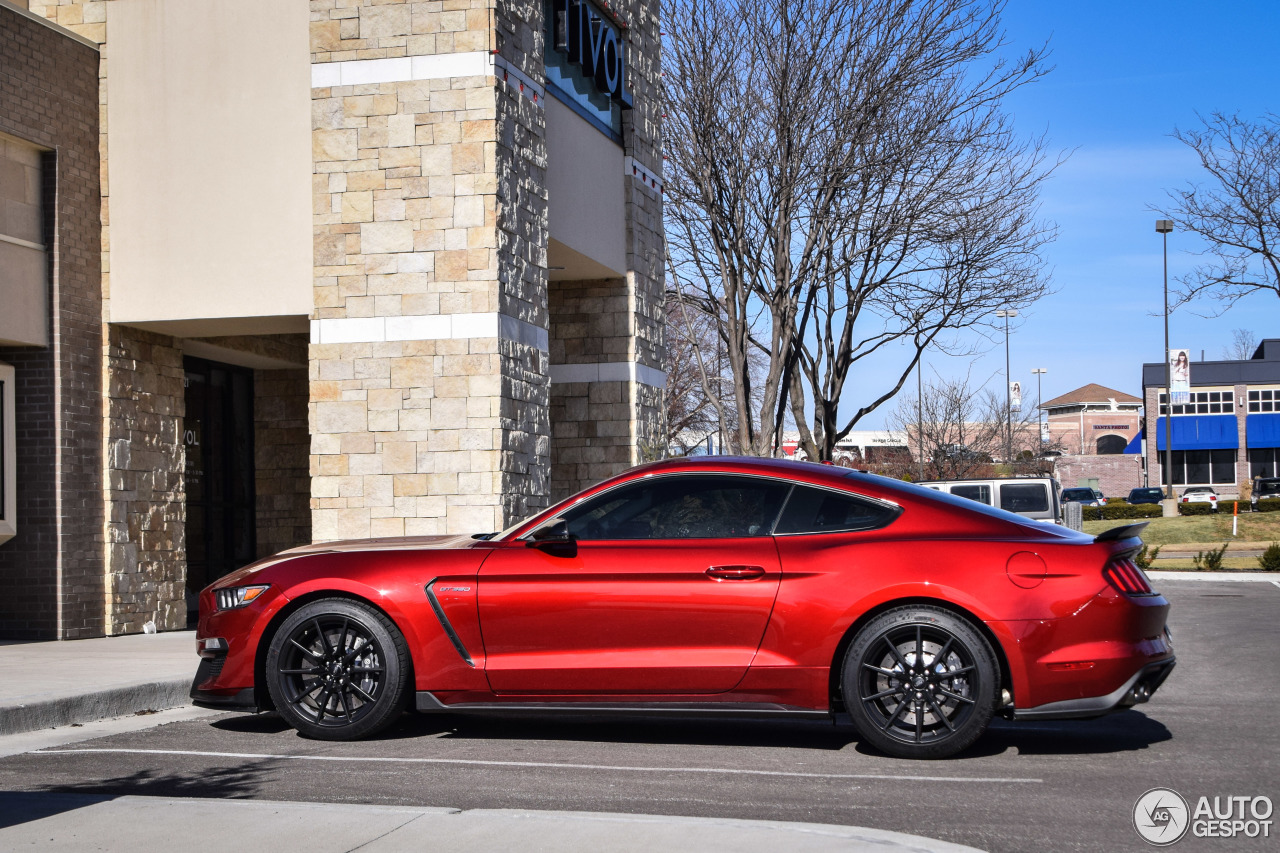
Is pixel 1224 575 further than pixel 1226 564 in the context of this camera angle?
No

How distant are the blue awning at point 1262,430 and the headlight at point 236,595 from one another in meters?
68.8

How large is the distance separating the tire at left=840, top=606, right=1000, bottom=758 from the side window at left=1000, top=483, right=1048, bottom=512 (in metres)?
A: 14.3

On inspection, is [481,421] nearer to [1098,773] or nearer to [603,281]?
[603,281]

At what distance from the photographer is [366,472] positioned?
510 inches

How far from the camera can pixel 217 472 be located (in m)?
16.6

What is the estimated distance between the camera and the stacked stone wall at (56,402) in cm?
1268

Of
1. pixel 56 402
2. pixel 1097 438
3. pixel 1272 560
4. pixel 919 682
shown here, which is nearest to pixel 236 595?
pixel 919 682

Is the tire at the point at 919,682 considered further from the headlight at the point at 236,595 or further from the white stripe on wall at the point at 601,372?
the white stripe on wall at the point at 601,372

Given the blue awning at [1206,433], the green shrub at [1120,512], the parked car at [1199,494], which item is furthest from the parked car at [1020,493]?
the blue awning at [1206,433]

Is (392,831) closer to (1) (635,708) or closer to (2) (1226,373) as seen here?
(1) (635,708)

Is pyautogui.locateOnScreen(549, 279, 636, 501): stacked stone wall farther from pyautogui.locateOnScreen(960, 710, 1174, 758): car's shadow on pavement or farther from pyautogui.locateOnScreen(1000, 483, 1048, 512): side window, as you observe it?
pyautogui.locateOnScreen(960, 710, 1174, 758): car's shadow on pavement

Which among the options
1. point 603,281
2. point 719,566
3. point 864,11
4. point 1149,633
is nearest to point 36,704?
point 719,566

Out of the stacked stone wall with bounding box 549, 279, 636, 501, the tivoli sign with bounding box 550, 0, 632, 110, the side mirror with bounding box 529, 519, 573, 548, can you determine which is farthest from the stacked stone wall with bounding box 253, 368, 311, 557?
the side mirror with bounding box 529, 519, 573, 548

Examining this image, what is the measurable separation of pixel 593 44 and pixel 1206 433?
60.7 metres
